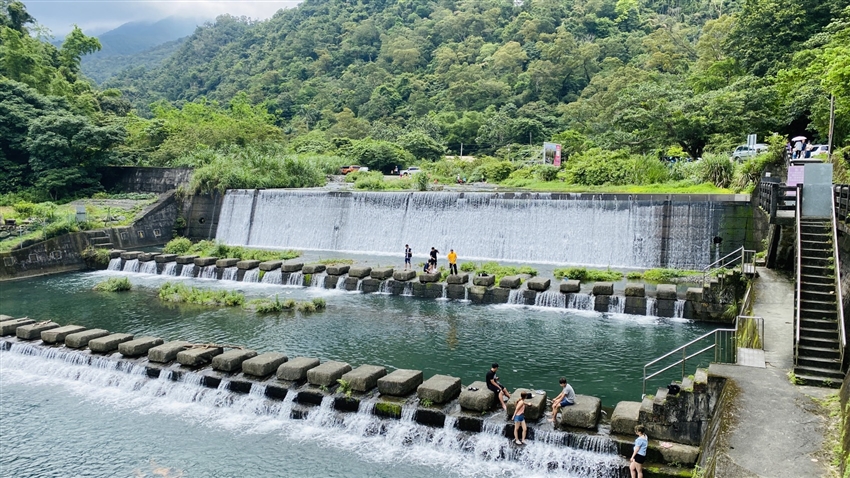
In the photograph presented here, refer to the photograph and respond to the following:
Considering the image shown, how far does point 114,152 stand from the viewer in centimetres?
3900

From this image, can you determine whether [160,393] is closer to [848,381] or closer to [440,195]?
[848,381]

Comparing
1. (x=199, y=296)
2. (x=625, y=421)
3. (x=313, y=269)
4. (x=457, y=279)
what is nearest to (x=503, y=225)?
(x=457, y=279)

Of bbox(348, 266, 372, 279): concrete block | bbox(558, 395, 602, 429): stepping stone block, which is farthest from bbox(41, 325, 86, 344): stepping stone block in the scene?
bbox(558, 395, 602, 429): stepping stone block

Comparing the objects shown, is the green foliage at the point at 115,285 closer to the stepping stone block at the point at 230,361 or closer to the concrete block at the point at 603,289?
the stepping stone block at the point at 230,361

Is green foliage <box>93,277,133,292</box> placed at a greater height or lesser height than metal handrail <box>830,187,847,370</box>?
lesser

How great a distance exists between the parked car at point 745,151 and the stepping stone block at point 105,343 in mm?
25328

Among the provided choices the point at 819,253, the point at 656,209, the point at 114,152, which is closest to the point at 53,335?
the point at 819,253

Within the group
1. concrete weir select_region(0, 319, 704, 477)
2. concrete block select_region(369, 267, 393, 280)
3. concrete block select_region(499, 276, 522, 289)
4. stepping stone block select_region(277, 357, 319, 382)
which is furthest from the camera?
concrete block select_region(369, 267, 393, 280)

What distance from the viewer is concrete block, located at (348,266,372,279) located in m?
21.5

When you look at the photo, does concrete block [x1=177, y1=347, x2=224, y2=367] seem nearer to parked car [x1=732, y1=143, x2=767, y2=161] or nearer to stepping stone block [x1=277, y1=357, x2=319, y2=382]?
stepping stone block [x1=277, y1=357, x2=319, y2=382]

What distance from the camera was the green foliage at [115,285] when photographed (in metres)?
22.4

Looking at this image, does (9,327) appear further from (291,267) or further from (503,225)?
(503,225)

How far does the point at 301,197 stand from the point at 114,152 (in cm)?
1663

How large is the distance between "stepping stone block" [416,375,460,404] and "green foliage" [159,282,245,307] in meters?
11.2
